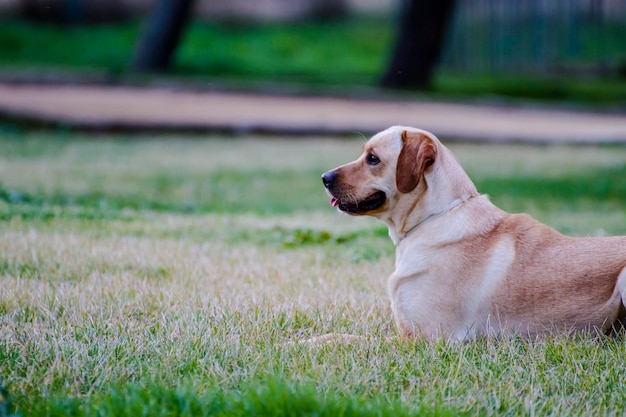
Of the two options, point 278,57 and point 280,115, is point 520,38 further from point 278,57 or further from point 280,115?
point 280,115

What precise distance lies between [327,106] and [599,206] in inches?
343

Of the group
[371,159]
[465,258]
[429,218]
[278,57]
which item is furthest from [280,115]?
[465,258]

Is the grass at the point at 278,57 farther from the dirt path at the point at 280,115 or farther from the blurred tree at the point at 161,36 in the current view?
the dirt path at the point at 280,115

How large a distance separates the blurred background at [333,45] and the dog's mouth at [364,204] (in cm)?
1441

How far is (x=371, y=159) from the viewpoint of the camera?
16.6ft

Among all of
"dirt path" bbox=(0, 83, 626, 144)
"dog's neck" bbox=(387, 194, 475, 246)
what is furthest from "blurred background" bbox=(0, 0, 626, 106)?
"dog's neck" bbox=(387, 194, 475, 246)

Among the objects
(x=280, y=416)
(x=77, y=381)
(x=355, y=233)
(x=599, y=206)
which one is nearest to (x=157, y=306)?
(x=77, y=381)

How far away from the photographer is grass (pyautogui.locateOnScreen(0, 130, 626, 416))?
3.77m

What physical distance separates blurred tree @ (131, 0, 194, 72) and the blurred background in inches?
1.1

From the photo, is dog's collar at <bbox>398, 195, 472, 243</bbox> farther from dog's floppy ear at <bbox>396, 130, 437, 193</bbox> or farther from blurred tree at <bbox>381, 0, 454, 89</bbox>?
blurred tree at <bbox>381, 0, 454, 89</bbox>

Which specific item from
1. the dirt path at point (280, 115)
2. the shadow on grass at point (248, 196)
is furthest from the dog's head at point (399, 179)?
the dirt path at point (280, 115)

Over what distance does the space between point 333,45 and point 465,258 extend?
25.2m

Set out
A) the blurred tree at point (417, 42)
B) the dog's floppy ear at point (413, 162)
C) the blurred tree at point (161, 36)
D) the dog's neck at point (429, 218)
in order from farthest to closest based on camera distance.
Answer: the blurred tree at point (161, 36) < the blurred tree at point (417, 42) < the dog's neck at point (429, 218) < the dog's floppy ear at point (413, 162)

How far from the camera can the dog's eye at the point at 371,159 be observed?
5027 millimetres
